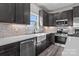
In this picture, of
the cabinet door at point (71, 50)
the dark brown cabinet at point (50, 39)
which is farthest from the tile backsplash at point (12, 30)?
the cabinet door at point (71, 50)

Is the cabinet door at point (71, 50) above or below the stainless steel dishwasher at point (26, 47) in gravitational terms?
above

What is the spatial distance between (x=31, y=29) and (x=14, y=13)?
68.3 inches

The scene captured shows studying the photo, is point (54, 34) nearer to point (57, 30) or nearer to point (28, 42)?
point (57, 30)

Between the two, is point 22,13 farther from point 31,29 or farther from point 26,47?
point 31,29

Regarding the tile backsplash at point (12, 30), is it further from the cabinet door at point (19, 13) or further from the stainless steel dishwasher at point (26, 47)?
the stainless steel dishwasher at point (26, 47)

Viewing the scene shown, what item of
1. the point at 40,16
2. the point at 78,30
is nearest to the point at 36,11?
the point at 40,16

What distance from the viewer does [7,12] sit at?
7.43ft

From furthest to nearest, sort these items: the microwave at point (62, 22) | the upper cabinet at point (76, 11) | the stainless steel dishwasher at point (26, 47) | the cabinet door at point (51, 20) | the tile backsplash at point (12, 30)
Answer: the cabinet door at point (51, 20)
the microwave at point (62, 22)
the upper cabinet at point (76, 11)
the tile backsplash at point (12, 30)
the stainless steel dishwasher at point (26, 47)

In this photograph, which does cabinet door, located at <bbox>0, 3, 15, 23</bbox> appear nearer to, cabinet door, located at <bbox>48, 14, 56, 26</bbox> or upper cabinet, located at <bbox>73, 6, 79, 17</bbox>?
upper cabinet, located at <bbox>73, 6, 79, 17</bbox>

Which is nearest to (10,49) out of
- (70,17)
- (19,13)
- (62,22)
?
(19,13)

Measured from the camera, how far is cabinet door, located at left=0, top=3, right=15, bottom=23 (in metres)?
2.12

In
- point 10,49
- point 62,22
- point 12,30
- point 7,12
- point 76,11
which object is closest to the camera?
point 10,49

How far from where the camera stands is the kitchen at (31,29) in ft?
6.02

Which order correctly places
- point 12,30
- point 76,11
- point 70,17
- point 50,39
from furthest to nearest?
1. point 50,39
2. point 70,17
3. point 76,11
4. point 12,30
